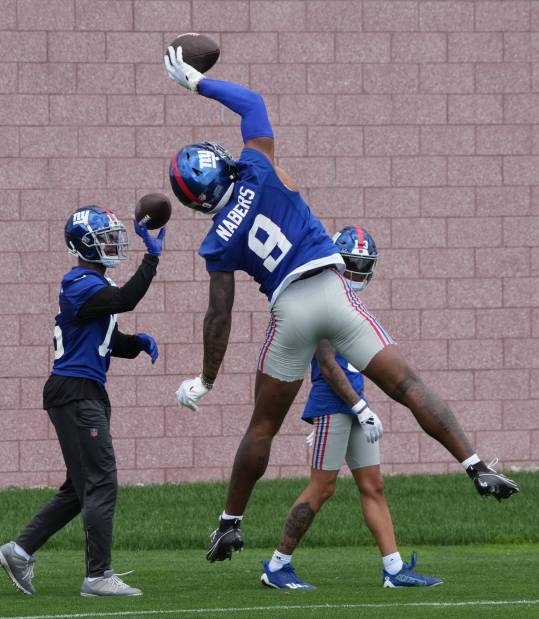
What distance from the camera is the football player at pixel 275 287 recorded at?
280 inches

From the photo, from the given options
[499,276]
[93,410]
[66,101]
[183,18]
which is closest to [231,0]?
[183,18]

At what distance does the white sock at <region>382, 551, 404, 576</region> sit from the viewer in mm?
7926

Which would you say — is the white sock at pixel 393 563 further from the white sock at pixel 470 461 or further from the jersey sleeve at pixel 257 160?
the jersey sleeve at pixel 257 160

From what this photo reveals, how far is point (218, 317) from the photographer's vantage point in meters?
7.18

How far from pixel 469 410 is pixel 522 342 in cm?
84

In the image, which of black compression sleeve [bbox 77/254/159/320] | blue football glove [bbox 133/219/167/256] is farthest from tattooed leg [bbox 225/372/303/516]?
blue football glove [bbox 133/219/167/256]

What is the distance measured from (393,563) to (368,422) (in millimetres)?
855

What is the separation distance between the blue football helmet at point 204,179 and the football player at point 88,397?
0.67 metres

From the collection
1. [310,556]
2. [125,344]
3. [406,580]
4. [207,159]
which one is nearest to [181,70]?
[207,159]

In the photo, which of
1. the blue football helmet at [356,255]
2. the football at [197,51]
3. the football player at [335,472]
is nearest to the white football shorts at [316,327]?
the football player at [335,472]

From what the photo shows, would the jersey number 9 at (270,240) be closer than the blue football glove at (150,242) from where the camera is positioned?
Yes

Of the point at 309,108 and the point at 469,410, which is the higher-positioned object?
the point at 309,108

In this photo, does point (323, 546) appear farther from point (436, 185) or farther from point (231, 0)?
point (231, 0)

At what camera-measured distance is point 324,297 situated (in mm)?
7211
